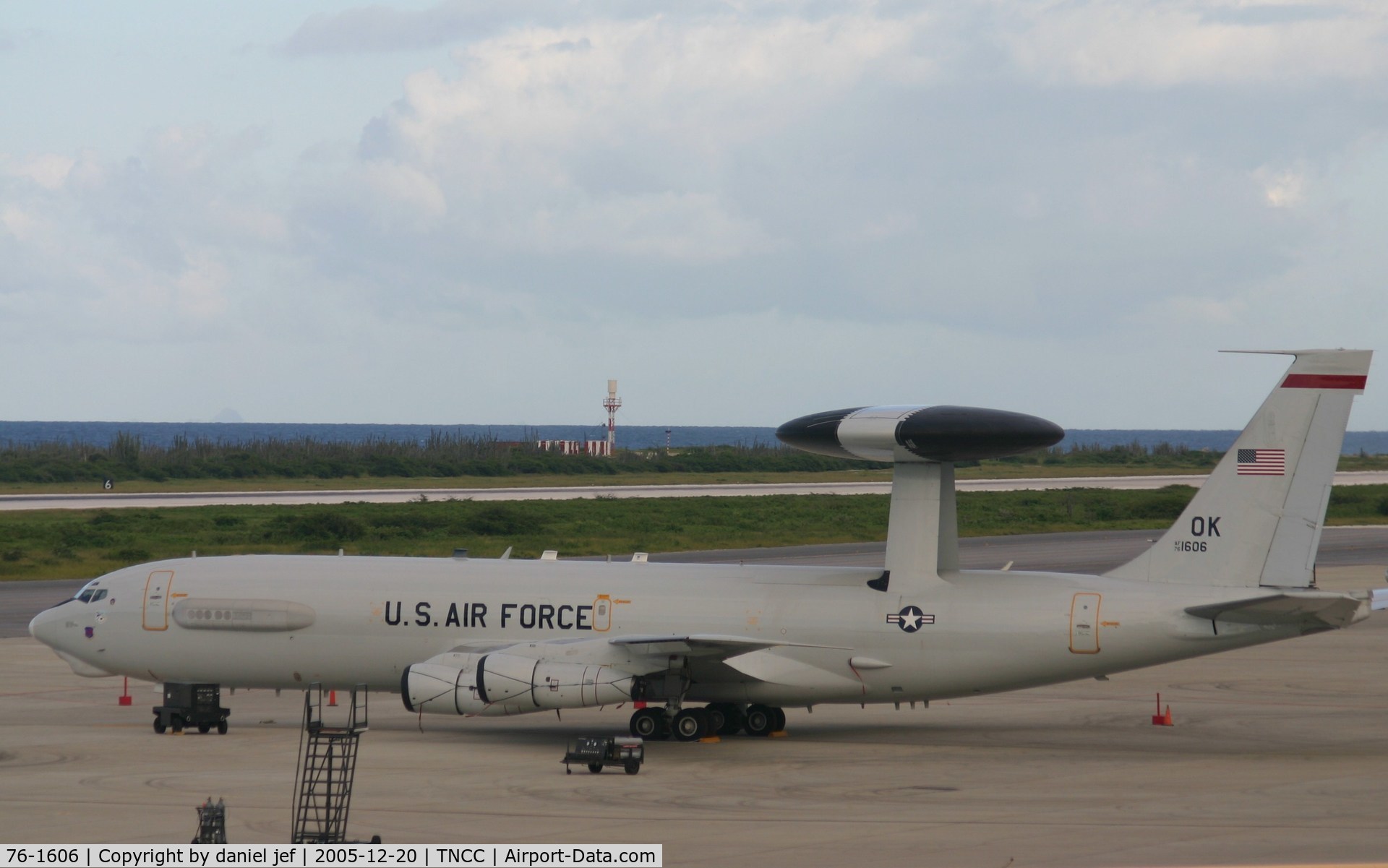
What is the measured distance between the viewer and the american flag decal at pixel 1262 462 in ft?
85.5

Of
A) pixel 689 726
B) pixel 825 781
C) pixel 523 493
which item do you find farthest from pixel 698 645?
pixel 523 493

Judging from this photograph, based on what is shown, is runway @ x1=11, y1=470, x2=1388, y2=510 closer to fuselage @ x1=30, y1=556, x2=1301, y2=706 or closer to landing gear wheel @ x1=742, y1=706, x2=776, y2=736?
fuselage @ x1=30, y1=556, x2=1301, y2=706

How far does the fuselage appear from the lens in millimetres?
26516

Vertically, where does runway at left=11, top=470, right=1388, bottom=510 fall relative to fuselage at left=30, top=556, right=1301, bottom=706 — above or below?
above

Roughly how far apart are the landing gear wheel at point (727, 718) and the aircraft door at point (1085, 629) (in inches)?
257

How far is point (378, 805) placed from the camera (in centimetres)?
2097

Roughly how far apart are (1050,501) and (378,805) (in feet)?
254

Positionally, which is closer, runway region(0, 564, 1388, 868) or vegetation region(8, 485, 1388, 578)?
runway region(0, 564, 1388, 868)

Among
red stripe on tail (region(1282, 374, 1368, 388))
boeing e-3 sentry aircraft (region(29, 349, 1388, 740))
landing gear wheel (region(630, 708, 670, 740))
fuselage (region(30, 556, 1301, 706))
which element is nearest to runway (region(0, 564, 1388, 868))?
landing gear wheel (region(630, 708, 670, 740))

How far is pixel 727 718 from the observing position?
2844 cm

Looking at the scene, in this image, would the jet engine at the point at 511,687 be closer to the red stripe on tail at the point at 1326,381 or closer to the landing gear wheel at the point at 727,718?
the landing gear wheel at the point at 727,718

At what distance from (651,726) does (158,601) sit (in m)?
10.4
